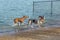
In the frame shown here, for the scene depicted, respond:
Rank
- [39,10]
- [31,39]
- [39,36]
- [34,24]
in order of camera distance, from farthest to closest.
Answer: [39,10] → [34,24] → [39,36] → [31,39]

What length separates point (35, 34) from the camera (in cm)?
912

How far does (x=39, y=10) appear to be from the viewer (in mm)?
16906

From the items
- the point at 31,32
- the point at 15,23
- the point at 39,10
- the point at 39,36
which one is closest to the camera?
the point at 39,36


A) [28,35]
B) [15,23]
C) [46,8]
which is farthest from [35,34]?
[46,8]

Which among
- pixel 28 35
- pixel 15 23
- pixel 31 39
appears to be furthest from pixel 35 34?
pixel 15 23

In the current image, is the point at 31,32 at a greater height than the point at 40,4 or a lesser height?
lesser

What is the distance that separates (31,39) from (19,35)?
3.12 feet

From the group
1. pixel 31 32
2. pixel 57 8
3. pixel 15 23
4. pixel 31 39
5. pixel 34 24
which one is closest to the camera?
pixel 31 39

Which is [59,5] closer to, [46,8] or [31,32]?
[46,8]

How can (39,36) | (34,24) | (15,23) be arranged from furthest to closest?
(34,24), (15,23), (39,36)

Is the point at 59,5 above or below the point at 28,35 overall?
above

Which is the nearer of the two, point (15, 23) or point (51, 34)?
point (51, 34)

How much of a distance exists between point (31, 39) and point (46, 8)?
32.9ft

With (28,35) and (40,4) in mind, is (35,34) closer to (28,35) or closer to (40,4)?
(28,35)
